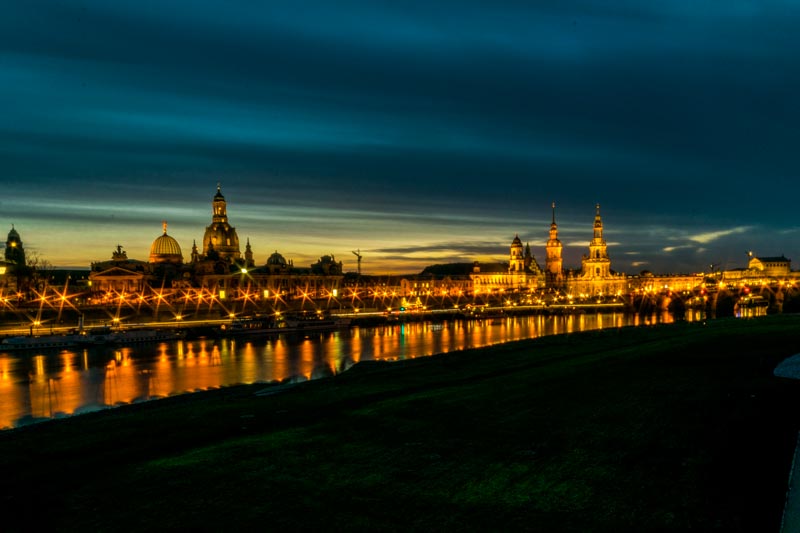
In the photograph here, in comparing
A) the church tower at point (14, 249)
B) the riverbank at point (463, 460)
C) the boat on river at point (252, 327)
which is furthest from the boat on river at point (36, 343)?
the church tower at point (14, 249)

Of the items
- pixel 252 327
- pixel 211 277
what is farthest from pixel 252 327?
pixel 211 277

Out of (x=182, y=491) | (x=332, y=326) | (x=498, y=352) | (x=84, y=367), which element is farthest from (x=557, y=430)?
(x=332, y=326)

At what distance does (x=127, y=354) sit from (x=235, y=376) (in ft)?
76.6

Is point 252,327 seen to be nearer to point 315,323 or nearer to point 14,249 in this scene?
point 315,323

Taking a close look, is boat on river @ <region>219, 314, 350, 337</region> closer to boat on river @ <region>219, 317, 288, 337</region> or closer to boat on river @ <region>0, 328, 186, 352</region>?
boat on river @ <region>219, 317, 288, 337</region>

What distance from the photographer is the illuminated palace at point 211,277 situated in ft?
502

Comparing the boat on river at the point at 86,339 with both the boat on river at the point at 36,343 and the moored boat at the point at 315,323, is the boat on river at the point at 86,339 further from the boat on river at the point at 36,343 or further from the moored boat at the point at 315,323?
the moored boat at the point at 315,323

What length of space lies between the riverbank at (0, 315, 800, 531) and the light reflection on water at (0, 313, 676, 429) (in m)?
18.7

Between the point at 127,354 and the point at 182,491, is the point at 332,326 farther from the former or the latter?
the point at 182,491

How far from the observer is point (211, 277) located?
16538 cm

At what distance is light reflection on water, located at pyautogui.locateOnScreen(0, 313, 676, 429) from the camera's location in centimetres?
4238

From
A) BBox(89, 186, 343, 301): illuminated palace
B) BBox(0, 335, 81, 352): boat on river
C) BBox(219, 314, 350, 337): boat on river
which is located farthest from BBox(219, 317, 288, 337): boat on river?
BBox(89, 186, 343, 301): illuminated palace

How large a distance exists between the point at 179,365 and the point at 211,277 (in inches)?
4270

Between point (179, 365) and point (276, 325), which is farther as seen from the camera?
point (276, 325)
